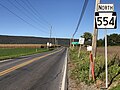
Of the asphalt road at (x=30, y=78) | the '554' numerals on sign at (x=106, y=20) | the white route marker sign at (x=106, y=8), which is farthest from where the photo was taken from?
the asphalt road at (x=30, y=78)

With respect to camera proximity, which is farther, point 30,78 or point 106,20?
point 30,78

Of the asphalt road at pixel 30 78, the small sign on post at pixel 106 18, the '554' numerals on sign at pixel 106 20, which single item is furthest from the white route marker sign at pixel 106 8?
the asphalt road at pixel 30 78

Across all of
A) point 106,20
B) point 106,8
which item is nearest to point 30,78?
point 106,20

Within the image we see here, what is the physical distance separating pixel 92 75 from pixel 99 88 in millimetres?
1776

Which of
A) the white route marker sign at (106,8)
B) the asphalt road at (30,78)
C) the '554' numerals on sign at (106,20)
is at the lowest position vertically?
the asphalt road at (30,78)

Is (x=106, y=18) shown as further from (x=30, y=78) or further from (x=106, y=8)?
(x=30, y=78)

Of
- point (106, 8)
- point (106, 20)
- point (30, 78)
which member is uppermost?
point (106, 8)

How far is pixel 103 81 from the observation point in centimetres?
1218

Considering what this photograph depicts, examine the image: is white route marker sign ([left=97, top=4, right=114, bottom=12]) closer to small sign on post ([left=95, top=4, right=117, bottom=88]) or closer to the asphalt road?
small sign on post ([left=95, top=4, right=117, bottom=88])

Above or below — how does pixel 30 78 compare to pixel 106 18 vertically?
below

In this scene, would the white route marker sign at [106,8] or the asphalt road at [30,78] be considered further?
the asphalt road at [30,78]

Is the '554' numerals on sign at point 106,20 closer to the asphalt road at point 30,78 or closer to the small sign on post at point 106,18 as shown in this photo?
the small sign on post at point 106,18

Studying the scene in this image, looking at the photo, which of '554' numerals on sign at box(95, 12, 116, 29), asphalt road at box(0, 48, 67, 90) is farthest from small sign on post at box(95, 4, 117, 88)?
asphalt road at box(0, 48, 67, 90)

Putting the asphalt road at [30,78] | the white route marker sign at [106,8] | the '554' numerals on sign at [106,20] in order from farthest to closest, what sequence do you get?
the asphalt road at [30,78] → the white route marker sign at [106,8] → the '554' numerals on sign at [106,20]
